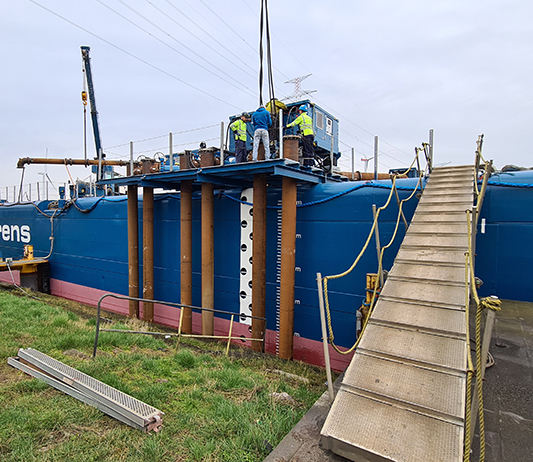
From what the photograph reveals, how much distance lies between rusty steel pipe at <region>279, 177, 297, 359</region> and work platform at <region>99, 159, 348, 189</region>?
35cm

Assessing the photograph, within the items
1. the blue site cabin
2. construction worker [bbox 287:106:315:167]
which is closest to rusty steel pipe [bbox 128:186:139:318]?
the blue site cabin

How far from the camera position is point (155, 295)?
392 inches

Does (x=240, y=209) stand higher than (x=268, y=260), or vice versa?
(x=240, y=209)

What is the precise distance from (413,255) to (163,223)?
7.58m

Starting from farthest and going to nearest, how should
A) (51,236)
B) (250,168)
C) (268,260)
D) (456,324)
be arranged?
(51,236), (268,260), (250,168), (456,324)

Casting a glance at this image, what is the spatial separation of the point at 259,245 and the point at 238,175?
5.41 ft

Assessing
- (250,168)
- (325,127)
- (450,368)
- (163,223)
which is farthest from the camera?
(325,127)

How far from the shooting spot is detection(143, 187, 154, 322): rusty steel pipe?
9.38 metres

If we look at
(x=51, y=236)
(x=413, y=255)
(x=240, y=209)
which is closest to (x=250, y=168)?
(x=240, y=209)

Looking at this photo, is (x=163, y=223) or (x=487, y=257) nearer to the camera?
(x=487, y=257)

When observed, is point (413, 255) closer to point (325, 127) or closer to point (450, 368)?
point (450, 368)

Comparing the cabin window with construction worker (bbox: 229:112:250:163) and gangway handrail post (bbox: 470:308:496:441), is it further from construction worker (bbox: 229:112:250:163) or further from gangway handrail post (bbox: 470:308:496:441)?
gangway handrail post (bbox: 470:308:496:441)

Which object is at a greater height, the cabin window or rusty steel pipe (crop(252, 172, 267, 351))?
the cabin window

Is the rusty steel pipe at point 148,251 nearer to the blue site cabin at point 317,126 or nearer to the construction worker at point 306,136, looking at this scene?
the blue site cabin at point 317,126
